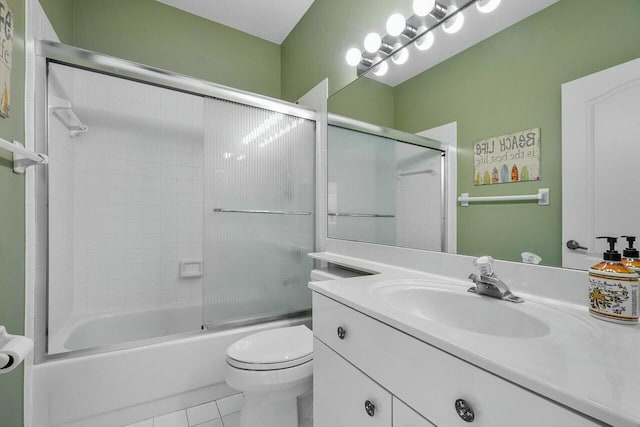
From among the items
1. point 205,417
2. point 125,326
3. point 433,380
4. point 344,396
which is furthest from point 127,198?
point 433,380

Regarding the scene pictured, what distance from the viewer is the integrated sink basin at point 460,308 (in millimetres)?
725

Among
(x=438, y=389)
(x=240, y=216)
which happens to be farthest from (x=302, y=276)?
(x=438, y=389)

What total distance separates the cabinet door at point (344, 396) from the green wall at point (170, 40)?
83.7 inches

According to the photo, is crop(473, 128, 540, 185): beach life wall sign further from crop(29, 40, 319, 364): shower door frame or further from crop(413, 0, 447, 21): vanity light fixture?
crop(29, 40, 319, 364): shower door frame

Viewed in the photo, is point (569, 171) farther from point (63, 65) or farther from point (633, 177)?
point (63, 65)

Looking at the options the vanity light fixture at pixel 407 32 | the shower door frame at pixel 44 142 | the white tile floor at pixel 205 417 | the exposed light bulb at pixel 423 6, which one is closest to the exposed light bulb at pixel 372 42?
the vanity light fixture at pixel 407 32

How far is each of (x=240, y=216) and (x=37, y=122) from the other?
96 cm

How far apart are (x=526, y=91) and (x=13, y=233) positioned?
1.80 metres

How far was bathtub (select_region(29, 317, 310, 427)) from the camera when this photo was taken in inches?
49.6

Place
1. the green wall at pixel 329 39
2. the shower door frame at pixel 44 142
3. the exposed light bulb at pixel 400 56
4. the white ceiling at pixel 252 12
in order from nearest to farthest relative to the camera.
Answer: the shower door frame at pixel 44 142
the exposed light bulb at pixel 400 56
the green wall at pixel 329 39
the white ceiling at pixel 252 12

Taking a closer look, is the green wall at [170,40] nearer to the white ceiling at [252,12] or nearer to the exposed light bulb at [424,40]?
the white ceiling at [252,12]

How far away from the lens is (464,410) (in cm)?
50

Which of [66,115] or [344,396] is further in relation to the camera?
[66,115]

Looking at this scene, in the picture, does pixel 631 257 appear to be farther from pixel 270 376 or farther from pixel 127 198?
pixel 127 198
